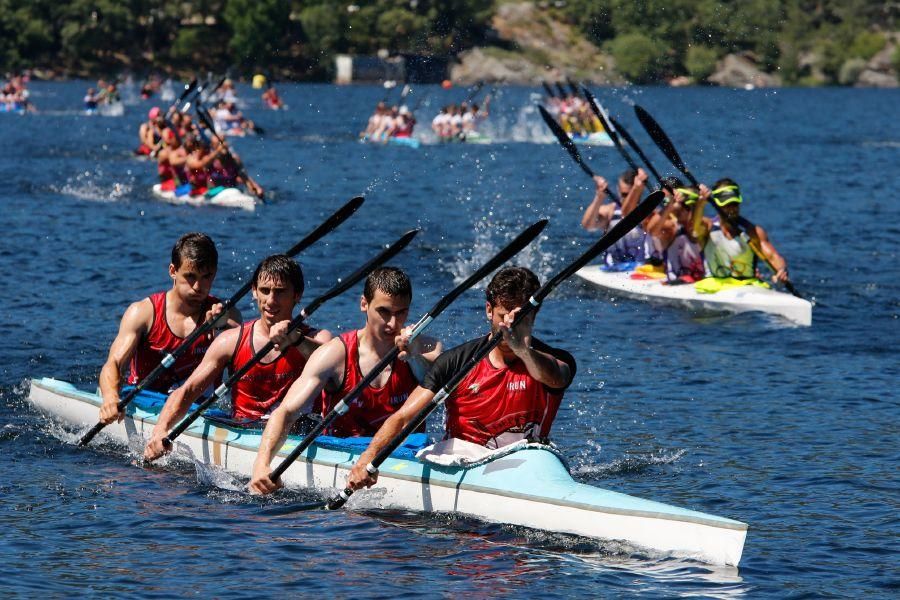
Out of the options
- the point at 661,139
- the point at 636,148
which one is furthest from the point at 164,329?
the point at 636,148

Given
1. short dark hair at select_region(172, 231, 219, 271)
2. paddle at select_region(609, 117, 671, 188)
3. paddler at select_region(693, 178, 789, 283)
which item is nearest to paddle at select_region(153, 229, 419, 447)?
short dark hair at select_region(172, 231, 219, 271)

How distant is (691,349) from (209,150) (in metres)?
15.6

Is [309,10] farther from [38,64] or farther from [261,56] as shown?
[38,64]

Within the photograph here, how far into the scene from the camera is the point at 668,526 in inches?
347

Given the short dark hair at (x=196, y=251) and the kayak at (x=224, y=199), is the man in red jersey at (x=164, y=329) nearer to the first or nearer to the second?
the short dark hair at (x=196, y=251)

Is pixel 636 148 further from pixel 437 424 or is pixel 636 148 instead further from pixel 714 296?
pixel 437 424

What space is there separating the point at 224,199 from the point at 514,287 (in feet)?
70.4

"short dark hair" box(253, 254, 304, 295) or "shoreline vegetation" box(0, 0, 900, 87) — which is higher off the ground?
"short dark hair" box(253, 254, 304, 295)

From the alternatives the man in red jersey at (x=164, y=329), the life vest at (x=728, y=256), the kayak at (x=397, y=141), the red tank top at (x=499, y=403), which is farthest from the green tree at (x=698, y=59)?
the red tank top at (x=499, y=403)

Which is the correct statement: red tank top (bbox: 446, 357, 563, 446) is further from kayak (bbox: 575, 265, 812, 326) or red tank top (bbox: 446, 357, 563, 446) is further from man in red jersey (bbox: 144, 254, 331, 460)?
kayak (bbox: 575, 265, 812, 326)

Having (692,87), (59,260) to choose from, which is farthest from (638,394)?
(692,87)

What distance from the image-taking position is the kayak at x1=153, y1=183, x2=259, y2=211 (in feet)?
97.1

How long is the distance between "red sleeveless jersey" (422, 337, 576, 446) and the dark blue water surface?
27.2 inches

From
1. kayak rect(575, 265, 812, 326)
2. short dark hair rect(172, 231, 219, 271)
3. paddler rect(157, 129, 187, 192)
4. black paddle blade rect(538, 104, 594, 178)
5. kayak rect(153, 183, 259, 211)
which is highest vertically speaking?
short dark hair rect(172, 231, 219, 271)
